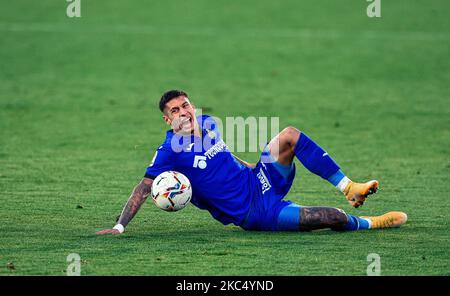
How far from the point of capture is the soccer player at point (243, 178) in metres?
9.84

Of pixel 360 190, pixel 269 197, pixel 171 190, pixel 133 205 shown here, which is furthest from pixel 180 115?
pixel 360 190

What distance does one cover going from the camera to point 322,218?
9.79 m

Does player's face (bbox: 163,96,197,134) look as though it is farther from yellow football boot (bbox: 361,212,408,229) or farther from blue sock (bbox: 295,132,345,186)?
yellow football boot (bbox: 361,212,408,229)

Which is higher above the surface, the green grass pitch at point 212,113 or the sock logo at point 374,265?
the green grass pitch at point 212,113

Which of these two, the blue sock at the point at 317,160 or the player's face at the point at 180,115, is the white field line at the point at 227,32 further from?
the blue sock at the point at 317,160

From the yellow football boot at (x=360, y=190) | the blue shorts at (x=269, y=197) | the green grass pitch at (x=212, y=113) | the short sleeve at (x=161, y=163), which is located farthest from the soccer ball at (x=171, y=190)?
the yellow football boot at (x=360, y=190)

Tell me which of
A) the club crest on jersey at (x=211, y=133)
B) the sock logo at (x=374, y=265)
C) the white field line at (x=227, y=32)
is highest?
the white field line at (x=227, y=32)

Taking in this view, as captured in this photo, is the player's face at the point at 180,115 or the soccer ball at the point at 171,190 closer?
the soccer ball at the point at 171,190

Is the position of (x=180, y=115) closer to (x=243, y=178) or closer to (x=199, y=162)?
(x=199, y=162)

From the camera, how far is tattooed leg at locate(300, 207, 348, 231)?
9.79 meters

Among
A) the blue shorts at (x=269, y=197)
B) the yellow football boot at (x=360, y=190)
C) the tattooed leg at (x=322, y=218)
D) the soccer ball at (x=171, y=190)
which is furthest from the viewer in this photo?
the blue shorts at (x=269, y=197)

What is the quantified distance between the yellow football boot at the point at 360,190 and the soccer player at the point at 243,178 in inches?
1.8

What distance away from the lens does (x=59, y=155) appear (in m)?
15.0

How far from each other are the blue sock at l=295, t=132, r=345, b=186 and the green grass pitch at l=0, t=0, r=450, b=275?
0.61 m
